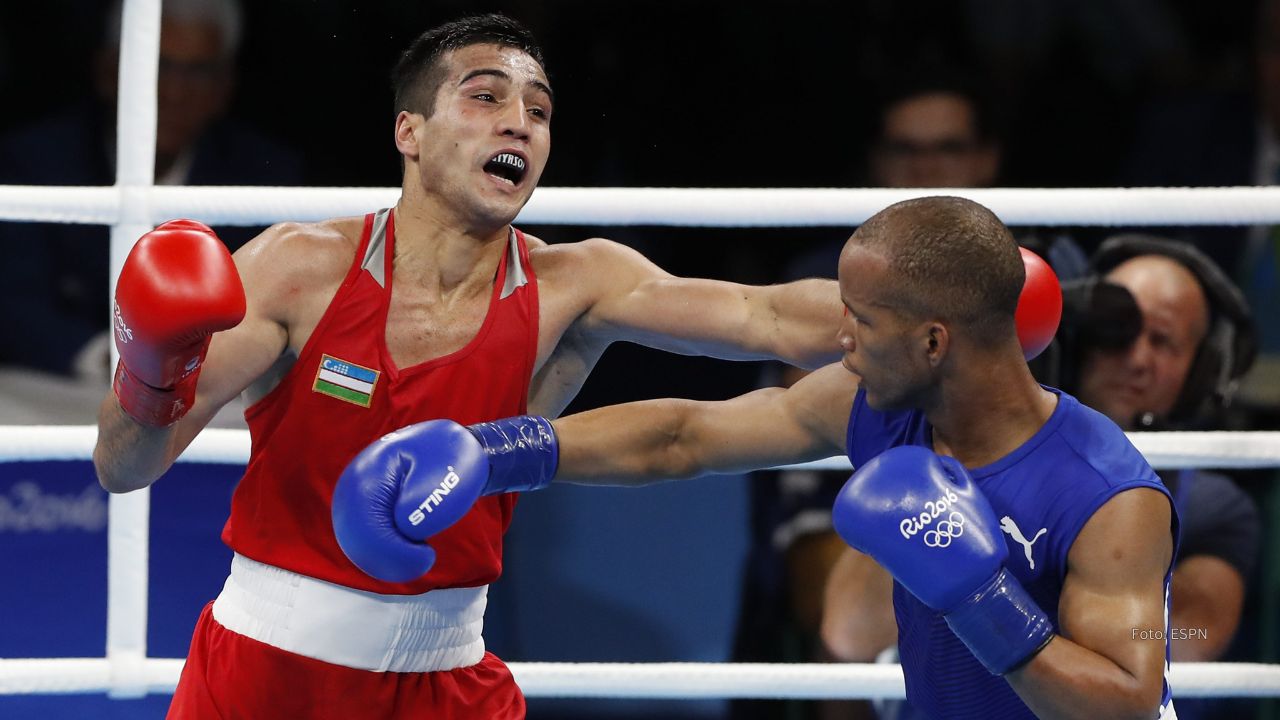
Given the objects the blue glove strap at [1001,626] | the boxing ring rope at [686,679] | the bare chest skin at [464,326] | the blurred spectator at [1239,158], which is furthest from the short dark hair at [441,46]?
the blurred spectator at [1239,158]

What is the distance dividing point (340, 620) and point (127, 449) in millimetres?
394

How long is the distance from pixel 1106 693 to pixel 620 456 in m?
0.80

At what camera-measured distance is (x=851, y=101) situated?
4508 mm

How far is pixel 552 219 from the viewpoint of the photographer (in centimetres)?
252

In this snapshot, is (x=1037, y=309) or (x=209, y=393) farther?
(x=1037, y=309)

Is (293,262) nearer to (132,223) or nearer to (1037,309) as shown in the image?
(132,223)

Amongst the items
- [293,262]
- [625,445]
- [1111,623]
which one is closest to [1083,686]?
[1111,623]

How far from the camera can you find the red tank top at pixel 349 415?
2160 millimetres

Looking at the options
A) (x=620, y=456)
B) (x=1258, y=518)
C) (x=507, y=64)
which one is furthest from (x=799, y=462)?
(x=1258, y=518)

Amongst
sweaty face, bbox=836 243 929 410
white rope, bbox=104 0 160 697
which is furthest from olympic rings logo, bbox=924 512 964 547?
white rope, bbox=104 0 160 697

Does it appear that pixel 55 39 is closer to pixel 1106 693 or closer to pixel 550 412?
pixel 550 412

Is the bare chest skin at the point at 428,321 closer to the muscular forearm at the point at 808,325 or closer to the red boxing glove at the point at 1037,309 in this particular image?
the muscular forearm at the point at 808,325

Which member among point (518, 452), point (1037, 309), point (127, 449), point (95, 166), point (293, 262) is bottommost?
point (95, 166)

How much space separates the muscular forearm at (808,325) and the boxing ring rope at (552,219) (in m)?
0.17
